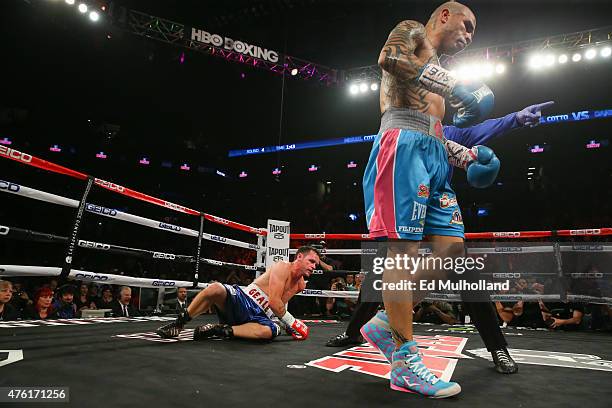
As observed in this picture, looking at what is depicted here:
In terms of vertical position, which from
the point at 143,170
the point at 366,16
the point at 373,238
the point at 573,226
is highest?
the point at 366,16

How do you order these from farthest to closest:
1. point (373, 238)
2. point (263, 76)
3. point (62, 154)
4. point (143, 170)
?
point (143, 170)
point (62, 154)
point (263, 76)
point (373, 238)

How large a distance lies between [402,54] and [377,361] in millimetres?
1280

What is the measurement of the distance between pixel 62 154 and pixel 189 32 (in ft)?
22.9

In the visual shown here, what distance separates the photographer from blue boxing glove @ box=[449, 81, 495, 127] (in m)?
1.40

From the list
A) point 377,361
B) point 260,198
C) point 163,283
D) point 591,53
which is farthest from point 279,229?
point 260,198

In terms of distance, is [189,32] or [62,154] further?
[62,154]

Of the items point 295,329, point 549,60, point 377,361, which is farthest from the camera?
point 549,60

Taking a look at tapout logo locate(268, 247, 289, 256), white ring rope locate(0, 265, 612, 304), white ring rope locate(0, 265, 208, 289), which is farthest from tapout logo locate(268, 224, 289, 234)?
white ring rope locate(0, 265, 208, 289)

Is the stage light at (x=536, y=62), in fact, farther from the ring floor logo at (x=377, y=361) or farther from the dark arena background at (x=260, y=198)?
the ring floor logo at (x=377, y=361)

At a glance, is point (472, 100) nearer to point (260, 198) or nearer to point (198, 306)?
point (198, 306)

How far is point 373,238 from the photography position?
150cm

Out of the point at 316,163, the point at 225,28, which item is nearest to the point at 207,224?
the point at 316,163

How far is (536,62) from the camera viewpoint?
8.34 m

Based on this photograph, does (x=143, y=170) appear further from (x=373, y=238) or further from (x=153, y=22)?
(x=373, y=238)
